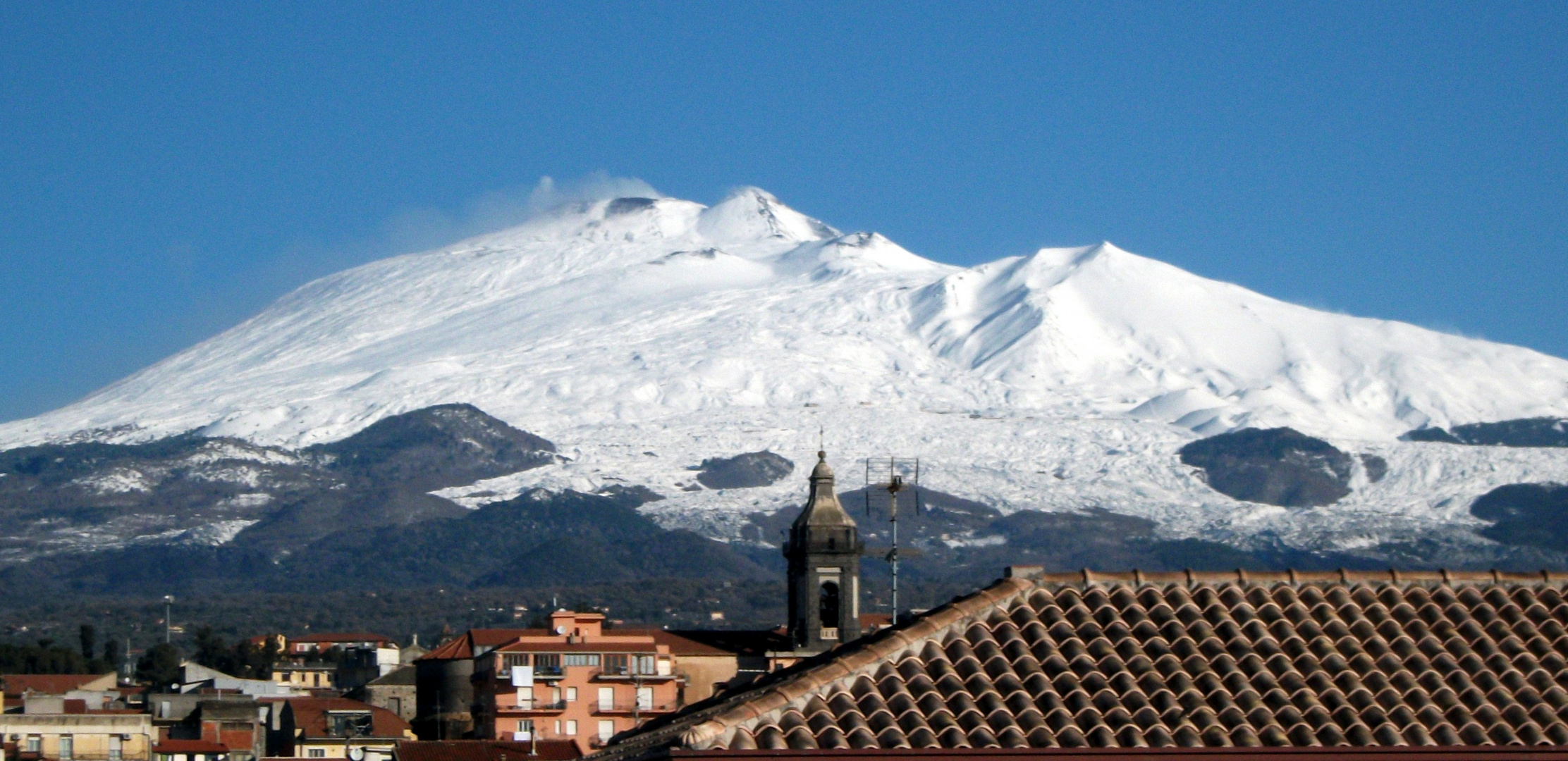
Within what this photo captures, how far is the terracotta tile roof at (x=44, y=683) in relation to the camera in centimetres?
7019

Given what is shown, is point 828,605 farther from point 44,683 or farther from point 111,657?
point 111,657

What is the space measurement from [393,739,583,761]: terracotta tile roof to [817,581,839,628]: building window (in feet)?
33.9

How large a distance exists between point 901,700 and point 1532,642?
336 centimetres

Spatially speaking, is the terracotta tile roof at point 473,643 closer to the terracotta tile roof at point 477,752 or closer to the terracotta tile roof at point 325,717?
the terracotta tile roof at point 325,717

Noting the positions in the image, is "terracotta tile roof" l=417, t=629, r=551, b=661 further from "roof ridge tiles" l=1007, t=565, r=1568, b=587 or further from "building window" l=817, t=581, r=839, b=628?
"roof ridge tiles" l=1007, t=565, r=1568, b=587

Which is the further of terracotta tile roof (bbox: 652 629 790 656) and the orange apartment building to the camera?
the orange apartment building

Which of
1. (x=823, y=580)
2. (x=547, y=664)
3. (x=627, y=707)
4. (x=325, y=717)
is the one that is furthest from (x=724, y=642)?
A: (x=325, y=717)

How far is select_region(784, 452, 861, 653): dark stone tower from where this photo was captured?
55156 mm

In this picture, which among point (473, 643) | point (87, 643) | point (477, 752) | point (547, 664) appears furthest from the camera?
point (87, 643)

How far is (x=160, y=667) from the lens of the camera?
106250mm

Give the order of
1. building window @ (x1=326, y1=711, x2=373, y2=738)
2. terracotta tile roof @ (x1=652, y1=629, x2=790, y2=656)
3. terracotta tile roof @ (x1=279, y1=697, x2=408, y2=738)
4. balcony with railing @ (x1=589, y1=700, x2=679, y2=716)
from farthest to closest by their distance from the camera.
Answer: terracotta tile roof @ (x1=279, y1=697, x2=408, y2=738), building window @ (x1=326, y1=711, x2=373, y2=738), balcony with railing @ (x1=589, y1=700, x2=679, y2=716), terracotta tile roof @ (x1=652, y1=629, x2=790, y2=656)

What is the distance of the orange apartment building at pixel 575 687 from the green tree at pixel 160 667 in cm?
3664

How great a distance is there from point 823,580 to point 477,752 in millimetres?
14027

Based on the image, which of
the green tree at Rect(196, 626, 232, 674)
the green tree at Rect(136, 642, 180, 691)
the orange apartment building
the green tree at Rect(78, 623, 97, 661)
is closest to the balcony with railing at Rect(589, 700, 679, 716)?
the orange apartment building
